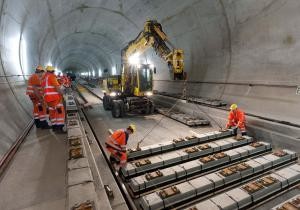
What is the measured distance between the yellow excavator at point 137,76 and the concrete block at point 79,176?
5.84 meters

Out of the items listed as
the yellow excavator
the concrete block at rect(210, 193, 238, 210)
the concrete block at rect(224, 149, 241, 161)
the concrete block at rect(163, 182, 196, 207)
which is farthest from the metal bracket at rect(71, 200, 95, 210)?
the yellow excavator

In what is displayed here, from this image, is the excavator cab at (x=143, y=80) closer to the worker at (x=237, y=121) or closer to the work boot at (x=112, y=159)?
the worker at (x=237, y=121)

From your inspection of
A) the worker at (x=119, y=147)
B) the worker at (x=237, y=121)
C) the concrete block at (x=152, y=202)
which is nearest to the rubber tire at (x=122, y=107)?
the worker at (x=237, y=121)

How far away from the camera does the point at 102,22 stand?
1489 cm

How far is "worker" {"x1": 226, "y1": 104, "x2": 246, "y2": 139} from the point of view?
665cm

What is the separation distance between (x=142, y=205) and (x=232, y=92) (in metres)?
7.24

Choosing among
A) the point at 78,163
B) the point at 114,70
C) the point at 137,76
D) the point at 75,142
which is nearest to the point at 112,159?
the point at 75,142

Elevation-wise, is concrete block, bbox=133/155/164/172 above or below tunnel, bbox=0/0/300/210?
below

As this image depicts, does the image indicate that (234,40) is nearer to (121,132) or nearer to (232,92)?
(232,92)

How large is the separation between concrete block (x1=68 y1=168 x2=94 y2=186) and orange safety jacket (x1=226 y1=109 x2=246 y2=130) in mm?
5024

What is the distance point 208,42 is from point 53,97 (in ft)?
25.5

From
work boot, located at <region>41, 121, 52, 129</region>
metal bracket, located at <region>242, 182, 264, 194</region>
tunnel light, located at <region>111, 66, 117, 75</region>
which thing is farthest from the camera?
tunnel light, located at <region>111, 66, 117, 75</region>

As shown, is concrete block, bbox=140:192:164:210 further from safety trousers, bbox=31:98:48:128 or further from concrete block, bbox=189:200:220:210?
safety trousers, bbox=31:98:48:128

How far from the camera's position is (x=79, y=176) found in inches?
128
